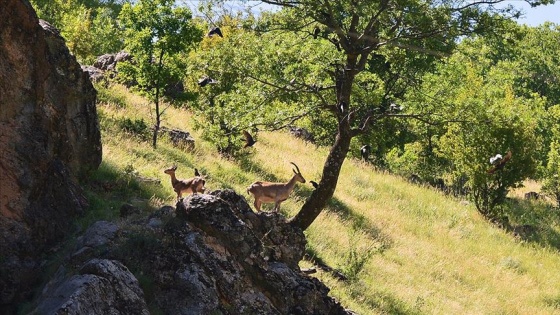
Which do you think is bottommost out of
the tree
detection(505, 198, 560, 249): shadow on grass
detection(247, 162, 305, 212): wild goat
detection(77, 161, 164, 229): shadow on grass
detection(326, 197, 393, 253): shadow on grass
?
detection(326, 197, 393, 253): shadow on grass

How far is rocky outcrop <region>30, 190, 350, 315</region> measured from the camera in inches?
286

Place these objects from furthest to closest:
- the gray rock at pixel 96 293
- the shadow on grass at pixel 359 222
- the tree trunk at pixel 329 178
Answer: the shadow on grass at pixel 359 222 < the tree trunk at pixel 329 178 < the gray rock at pixel 96 293

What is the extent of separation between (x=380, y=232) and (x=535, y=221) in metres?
11.4

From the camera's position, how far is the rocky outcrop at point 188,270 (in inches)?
286

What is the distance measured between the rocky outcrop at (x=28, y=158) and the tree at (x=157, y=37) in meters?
8.81

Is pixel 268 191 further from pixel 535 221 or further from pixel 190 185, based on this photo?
pixel 535 221

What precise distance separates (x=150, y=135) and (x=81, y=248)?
40.1 ft

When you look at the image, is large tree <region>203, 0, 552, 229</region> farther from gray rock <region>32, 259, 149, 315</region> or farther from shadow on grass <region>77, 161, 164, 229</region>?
gray rock <region>32, 259, 149, 315</region>

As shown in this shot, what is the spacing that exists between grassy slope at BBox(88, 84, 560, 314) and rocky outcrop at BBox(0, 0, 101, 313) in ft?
2.13

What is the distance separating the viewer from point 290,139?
3166cm

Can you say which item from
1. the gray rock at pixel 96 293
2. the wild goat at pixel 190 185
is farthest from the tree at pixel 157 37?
the gray rock at pixel 96 293

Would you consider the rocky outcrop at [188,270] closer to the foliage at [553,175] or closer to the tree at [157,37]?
the tree at [157,37]

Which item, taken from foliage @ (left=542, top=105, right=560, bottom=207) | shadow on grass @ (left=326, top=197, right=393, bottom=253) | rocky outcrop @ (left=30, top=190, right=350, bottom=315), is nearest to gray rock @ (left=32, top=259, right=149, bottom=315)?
rocky outcrop @ (left=30, top=190, right=350, bottom=315)

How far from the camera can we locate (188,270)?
833 cm
